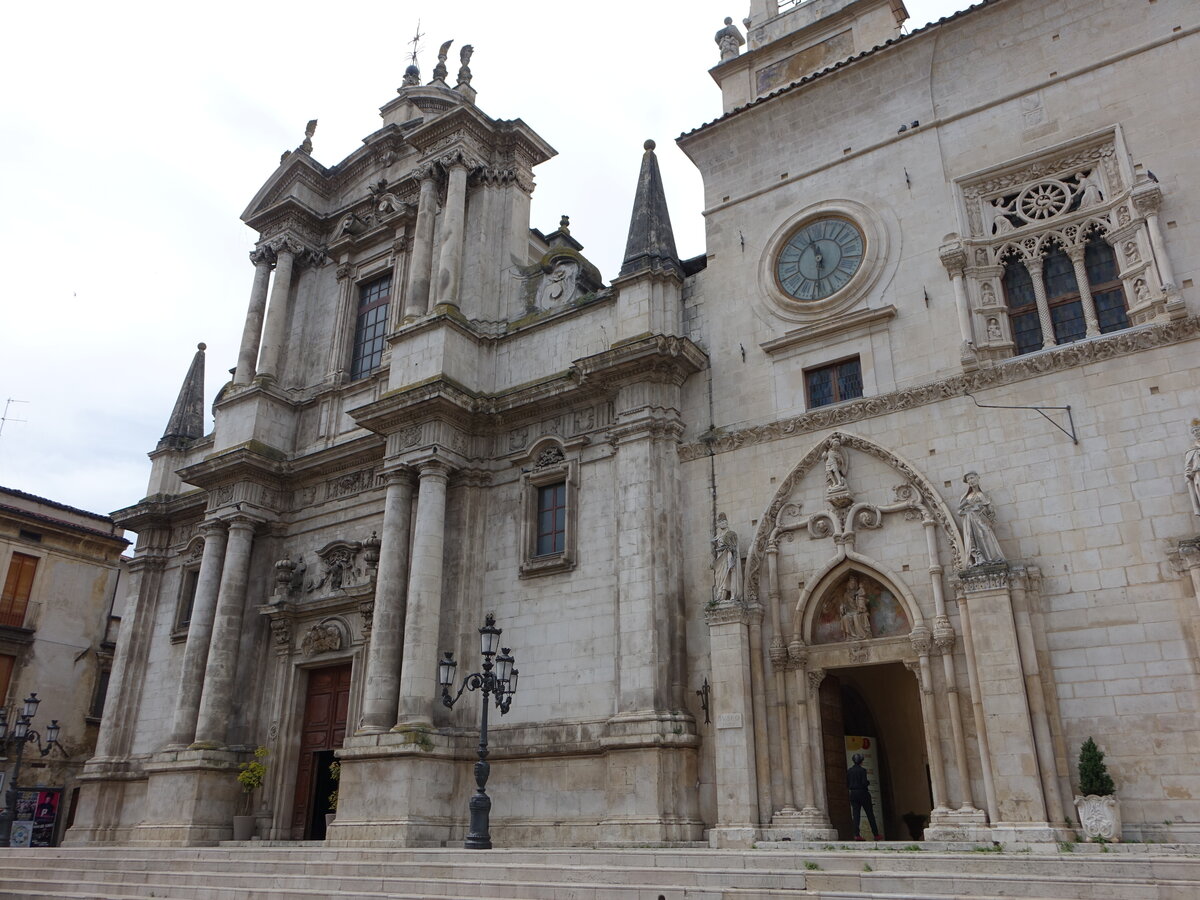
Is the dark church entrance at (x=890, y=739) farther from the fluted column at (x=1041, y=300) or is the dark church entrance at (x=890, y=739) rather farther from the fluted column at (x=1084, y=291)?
the fluted column at (x=1084, y=291)

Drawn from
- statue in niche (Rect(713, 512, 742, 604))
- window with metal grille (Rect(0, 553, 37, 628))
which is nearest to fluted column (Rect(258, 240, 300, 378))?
statue in niche (Rect(713, 512, 742, 604))

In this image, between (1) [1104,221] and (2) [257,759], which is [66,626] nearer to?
(2) [257,759]

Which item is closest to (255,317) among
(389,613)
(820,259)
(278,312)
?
(278,312)

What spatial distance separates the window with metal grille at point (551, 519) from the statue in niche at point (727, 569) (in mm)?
3576

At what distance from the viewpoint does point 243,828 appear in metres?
20.0

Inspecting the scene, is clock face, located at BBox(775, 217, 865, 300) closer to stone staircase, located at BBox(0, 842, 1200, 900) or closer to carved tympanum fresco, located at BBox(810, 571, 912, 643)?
carved tympanum fresco, located at BBox(810, 571, 912, 643)

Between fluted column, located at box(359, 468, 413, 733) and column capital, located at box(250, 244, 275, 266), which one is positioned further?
column capital, located at box(250, 244, 275, 266)

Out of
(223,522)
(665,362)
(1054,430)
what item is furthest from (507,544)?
(1054,430)

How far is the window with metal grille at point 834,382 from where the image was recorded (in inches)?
657

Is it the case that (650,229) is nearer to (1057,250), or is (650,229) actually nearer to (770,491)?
(770,491)

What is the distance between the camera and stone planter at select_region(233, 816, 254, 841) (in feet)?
65.5

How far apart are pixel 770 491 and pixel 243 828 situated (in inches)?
514

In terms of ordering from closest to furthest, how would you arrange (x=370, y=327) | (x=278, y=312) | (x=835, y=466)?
(x=835, y=466), (x=370, y=327), (x=278, y=312)

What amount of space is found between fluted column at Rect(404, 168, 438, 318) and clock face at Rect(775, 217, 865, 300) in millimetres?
8387
